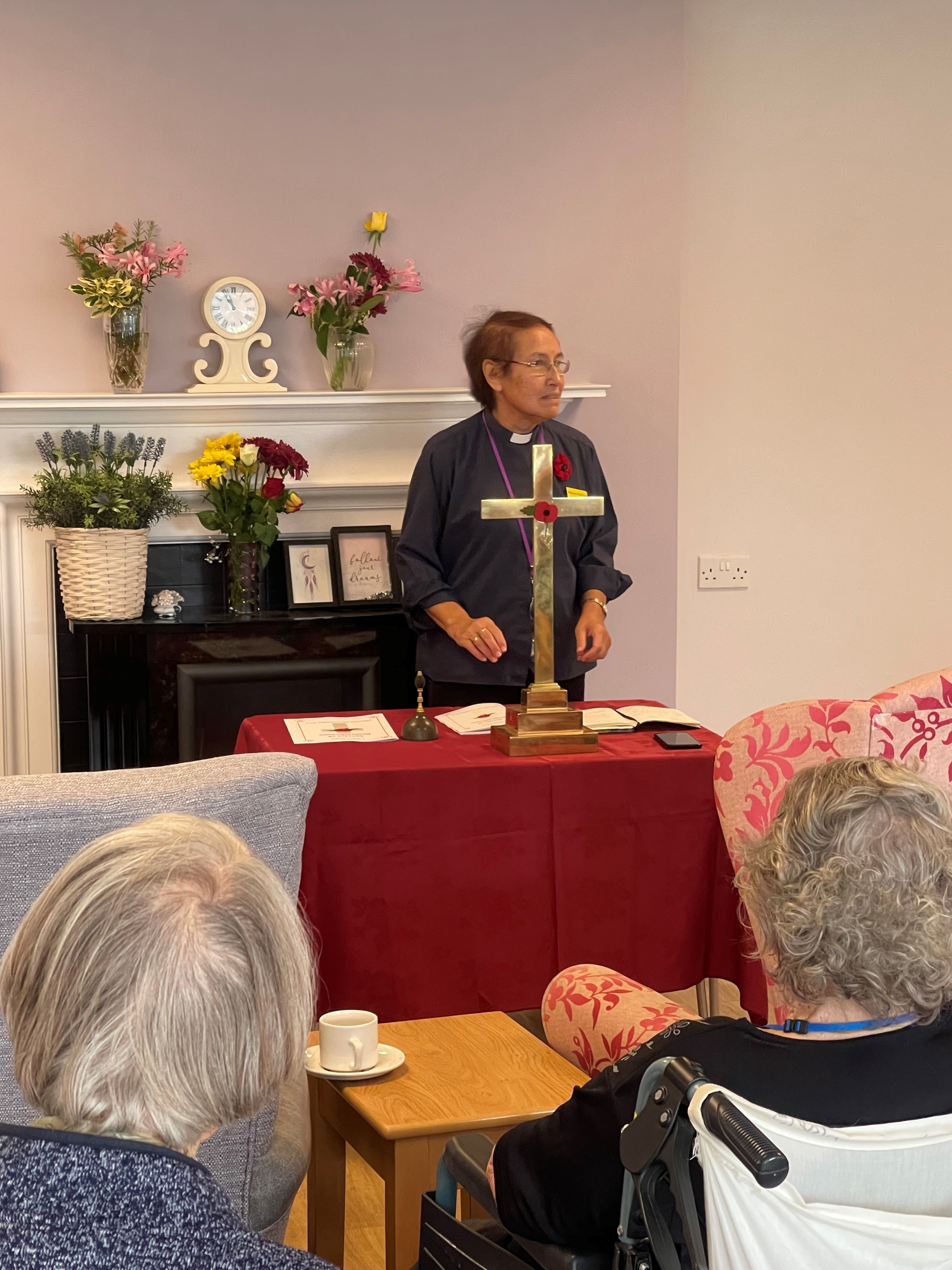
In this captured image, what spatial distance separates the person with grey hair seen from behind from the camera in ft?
2.77

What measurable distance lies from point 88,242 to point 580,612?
179 cm

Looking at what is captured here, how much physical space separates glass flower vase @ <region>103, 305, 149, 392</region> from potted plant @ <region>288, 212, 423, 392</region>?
17.4 inches

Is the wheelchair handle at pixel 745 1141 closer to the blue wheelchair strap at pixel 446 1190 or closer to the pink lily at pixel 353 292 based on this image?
the blue wheelchair strap at pixel 446 1190

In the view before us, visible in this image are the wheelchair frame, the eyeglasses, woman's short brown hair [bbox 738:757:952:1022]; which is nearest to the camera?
the wheelchair frame

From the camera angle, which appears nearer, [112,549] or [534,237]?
[112,549]

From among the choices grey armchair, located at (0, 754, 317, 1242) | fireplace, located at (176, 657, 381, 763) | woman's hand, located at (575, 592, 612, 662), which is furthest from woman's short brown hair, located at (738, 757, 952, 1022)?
fireplace, located at (176, 657, 381, 763)

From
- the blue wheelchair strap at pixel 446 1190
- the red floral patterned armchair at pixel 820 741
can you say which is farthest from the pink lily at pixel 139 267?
the blue wheelchair strap at pixel 446 1190

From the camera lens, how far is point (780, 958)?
1224 mm

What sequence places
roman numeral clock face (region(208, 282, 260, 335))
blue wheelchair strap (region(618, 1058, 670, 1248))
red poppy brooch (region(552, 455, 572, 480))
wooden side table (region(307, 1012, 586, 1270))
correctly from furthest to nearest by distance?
roman numeral clock face (region(208, 282, 260, 335)) < red poppy brooch (region(552, 455, 572, 480)) < wooden side table (region(307, 1012, 586, 1270)) < blue wheelchair strap (region(618, 1058, 670, 1248))

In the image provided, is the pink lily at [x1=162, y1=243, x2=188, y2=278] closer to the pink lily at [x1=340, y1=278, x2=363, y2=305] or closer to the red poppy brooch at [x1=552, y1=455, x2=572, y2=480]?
the pink lily at [x1=340, y1=278, x2=363, y2=305]

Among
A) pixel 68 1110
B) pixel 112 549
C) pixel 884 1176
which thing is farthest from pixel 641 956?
pixel 112 549

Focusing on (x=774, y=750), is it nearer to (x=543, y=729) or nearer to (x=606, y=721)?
(x=543, y=729)

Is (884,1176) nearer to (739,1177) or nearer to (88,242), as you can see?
(739,1177)

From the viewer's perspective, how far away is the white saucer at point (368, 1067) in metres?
1.67
